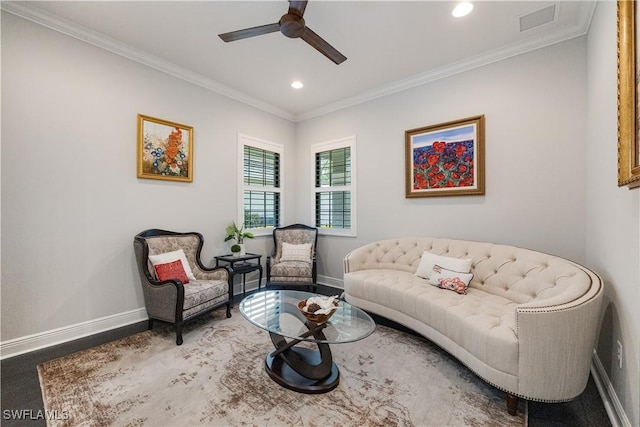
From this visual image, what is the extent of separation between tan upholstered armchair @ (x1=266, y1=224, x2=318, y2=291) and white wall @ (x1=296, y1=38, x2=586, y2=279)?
996 millimetres

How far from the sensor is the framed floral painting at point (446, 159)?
125 inches

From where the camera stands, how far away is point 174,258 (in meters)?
2.98

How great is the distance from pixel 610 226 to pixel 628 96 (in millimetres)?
888

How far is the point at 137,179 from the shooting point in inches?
122

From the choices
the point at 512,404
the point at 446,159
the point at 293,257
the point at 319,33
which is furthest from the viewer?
the point at 293,257

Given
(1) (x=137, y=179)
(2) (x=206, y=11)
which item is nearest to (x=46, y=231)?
(1) (x=137, y=179)

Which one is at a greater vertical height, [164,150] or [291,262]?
[164,150]

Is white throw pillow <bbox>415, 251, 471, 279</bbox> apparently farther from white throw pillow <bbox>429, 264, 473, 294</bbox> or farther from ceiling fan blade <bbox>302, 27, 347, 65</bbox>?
ceiling fan blade <bbox>302, 27, 347, 65</bbox>

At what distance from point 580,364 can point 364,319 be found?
130cm

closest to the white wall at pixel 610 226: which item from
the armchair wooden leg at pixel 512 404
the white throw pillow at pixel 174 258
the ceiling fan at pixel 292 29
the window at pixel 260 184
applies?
the armchair wooden leg at pixel 512 404

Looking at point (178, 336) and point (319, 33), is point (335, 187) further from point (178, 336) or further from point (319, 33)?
point (178, 336)

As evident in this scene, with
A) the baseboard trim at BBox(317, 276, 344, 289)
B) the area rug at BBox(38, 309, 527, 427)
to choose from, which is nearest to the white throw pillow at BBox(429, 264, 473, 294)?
the area rug at BBox(38, 309, 527, 427)

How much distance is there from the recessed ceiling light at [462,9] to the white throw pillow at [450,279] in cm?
238

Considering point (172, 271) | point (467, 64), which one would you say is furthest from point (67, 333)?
point (467, 64)
